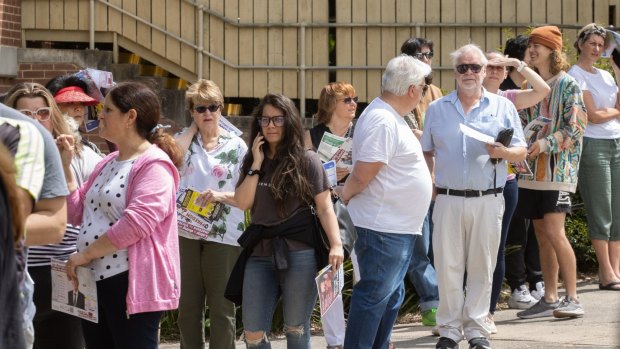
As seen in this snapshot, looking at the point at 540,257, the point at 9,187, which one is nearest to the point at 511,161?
the point at 540,257

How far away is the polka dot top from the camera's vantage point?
18.9 feet

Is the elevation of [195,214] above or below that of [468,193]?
below

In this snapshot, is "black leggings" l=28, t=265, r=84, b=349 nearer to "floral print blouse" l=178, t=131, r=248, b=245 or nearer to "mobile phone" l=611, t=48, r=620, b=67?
"floral print blouse" l=178, t=131, r=248, b=245

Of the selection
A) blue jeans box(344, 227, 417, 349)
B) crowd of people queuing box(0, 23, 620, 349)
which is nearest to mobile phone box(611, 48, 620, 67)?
crowd of people queuing box(0, 23, 620, 349)

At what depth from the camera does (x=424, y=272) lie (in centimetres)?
885

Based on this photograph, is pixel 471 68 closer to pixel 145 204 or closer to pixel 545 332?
pixel 545 332

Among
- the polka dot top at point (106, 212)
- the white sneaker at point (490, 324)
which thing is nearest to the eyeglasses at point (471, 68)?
the white sneaker at point (490, 324)

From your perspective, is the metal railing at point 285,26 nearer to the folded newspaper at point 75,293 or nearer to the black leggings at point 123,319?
the folded newspaper at point 75,293

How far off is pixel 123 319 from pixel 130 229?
462 mm

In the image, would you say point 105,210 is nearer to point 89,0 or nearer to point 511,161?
point 511,161

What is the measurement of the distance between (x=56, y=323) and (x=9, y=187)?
3.16 metres

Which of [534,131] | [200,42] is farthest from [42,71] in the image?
[534,131]

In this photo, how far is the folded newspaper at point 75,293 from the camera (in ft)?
18.9

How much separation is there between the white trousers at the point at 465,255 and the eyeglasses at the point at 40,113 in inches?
111
